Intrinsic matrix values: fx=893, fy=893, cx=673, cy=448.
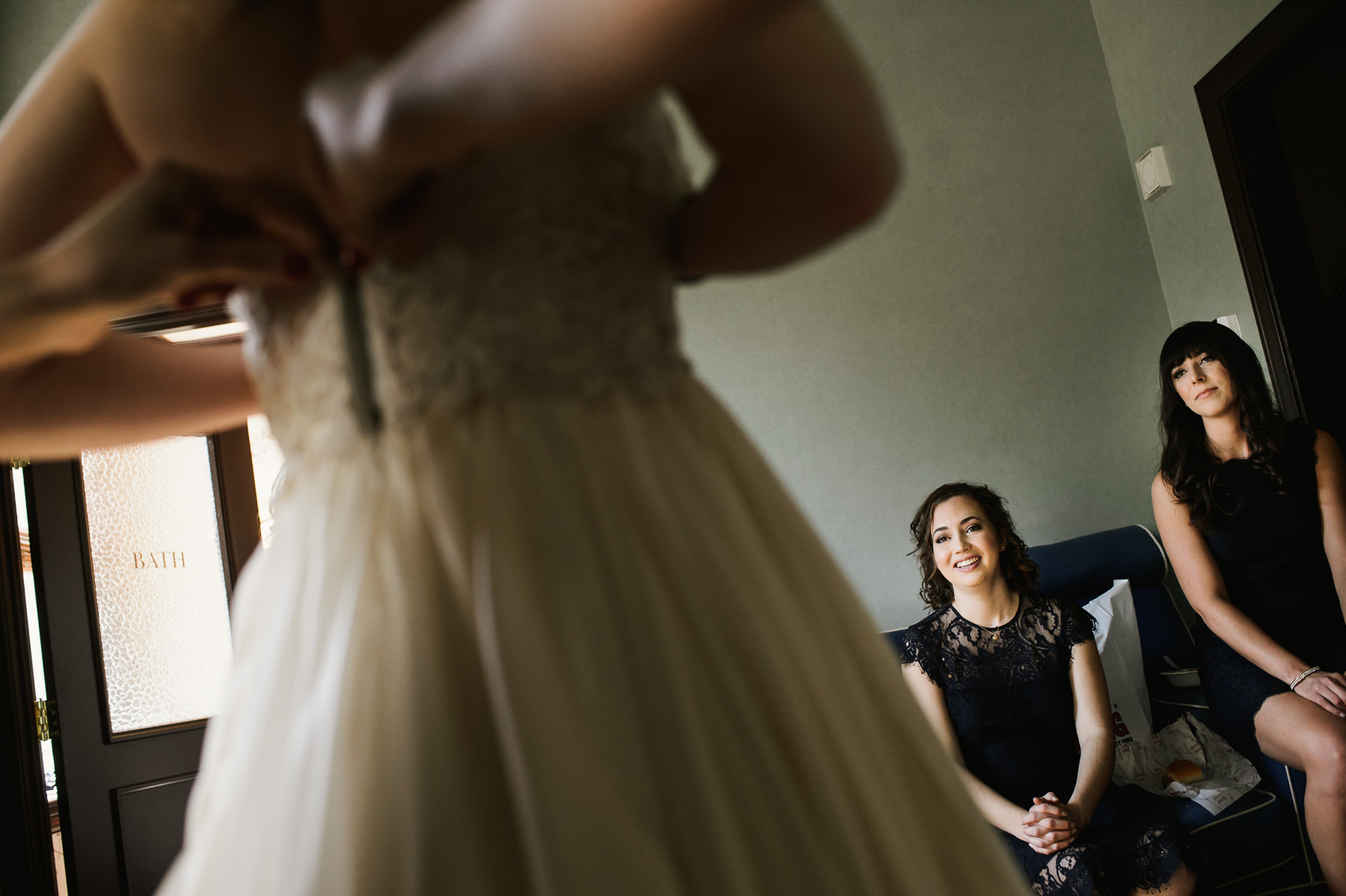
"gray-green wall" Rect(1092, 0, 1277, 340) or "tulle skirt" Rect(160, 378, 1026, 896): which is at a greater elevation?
"gray-green wall" Rect(1092, 0, 1277, 340)

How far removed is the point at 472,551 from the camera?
0.42 m

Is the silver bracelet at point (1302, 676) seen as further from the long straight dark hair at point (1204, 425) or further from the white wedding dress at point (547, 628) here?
the white wedding dress at point (547, 628)

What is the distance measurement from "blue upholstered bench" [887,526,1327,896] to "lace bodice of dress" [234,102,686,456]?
2.11m

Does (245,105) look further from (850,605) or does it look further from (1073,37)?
(1073,37)

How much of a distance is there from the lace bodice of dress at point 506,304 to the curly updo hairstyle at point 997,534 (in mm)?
2107

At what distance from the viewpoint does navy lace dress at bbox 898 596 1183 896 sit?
2.17m

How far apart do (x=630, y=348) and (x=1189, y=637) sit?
118 inches

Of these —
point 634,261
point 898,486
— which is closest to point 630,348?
point 634,261

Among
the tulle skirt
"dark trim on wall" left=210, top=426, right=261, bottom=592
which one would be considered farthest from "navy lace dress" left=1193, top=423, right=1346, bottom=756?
"dark trim on wall" left=210, top=426, right=261, bottom=592

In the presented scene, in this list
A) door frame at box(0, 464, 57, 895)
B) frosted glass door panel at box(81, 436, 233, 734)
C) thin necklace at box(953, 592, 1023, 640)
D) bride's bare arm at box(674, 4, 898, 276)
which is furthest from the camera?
frosted glass door panel at box(81, 436, 233, 734)

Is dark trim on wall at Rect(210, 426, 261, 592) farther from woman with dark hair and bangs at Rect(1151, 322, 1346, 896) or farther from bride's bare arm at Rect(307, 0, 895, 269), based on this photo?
bride's bare arm at Rect(307, 0, 895, 269)

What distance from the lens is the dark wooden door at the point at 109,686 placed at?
2.95 m

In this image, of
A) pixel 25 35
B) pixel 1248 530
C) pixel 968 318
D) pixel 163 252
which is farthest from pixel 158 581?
pixel 1248 530

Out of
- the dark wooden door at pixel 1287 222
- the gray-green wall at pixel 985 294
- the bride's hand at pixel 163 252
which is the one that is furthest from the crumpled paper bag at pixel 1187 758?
the bride's hand at pixel 163 252
